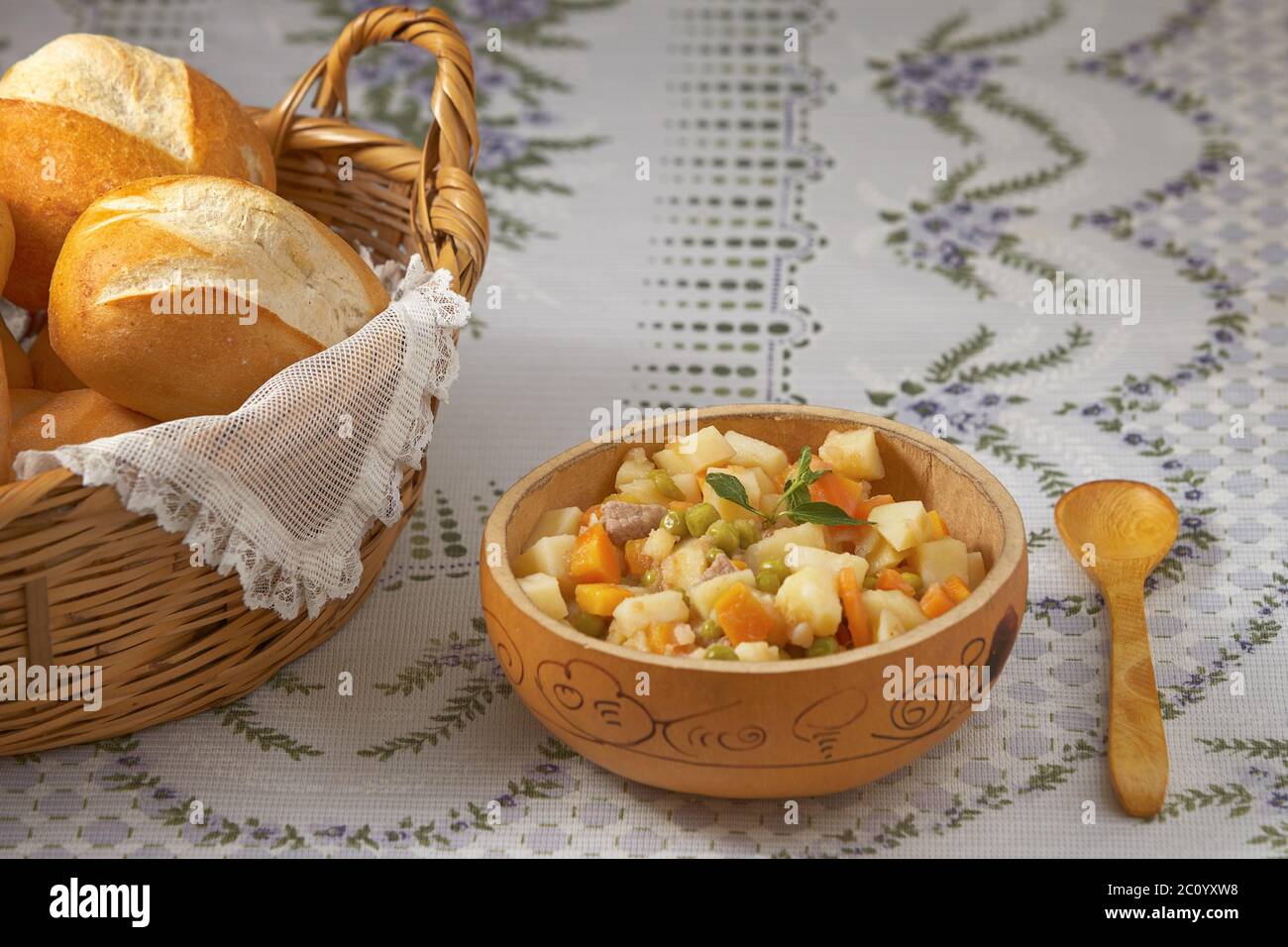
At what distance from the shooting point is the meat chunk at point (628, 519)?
1800 millimetres

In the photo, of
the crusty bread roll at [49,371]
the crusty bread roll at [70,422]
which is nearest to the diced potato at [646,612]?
the crusty bread roll at [70,422]

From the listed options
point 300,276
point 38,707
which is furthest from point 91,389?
point 38,707

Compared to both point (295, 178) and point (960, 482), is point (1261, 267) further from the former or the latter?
point (295, 178)

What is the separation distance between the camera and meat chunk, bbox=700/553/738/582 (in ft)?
5.54

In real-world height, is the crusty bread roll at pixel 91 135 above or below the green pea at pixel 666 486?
above

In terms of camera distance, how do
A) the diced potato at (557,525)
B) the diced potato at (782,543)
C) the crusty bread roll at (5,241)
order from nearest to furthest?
the diced potato at (782,543) < the diced potato at (557,525) < the crusty bread roll at (5,241)

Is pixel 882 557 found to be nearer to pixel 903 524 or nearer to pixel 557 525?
pixel 903 524

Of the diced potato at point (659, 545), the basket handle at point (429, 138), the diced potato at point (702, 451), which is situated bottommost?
the diced potato at point (659, 545)

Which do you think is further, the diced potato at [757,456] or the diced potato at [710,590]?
the diced potato at [757,456]

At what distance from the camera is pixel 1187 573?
2.11 m

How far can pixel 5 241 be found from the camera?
2.02m

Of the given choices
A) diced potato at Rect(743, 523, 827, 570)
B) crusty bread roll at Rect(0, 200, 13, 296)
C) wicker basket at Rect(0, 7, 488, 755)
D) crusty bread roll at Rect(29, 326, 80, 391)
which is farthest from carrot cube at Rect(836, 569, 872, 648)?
crusty bread roll at Rect(0, 200, 13, 296)

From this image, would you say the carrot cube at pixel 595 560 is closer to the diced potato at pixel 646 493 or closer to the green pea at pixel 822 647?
the diced potato at pixel 646 493

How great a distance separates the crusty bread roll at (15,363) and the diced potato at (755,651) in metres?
1.09
